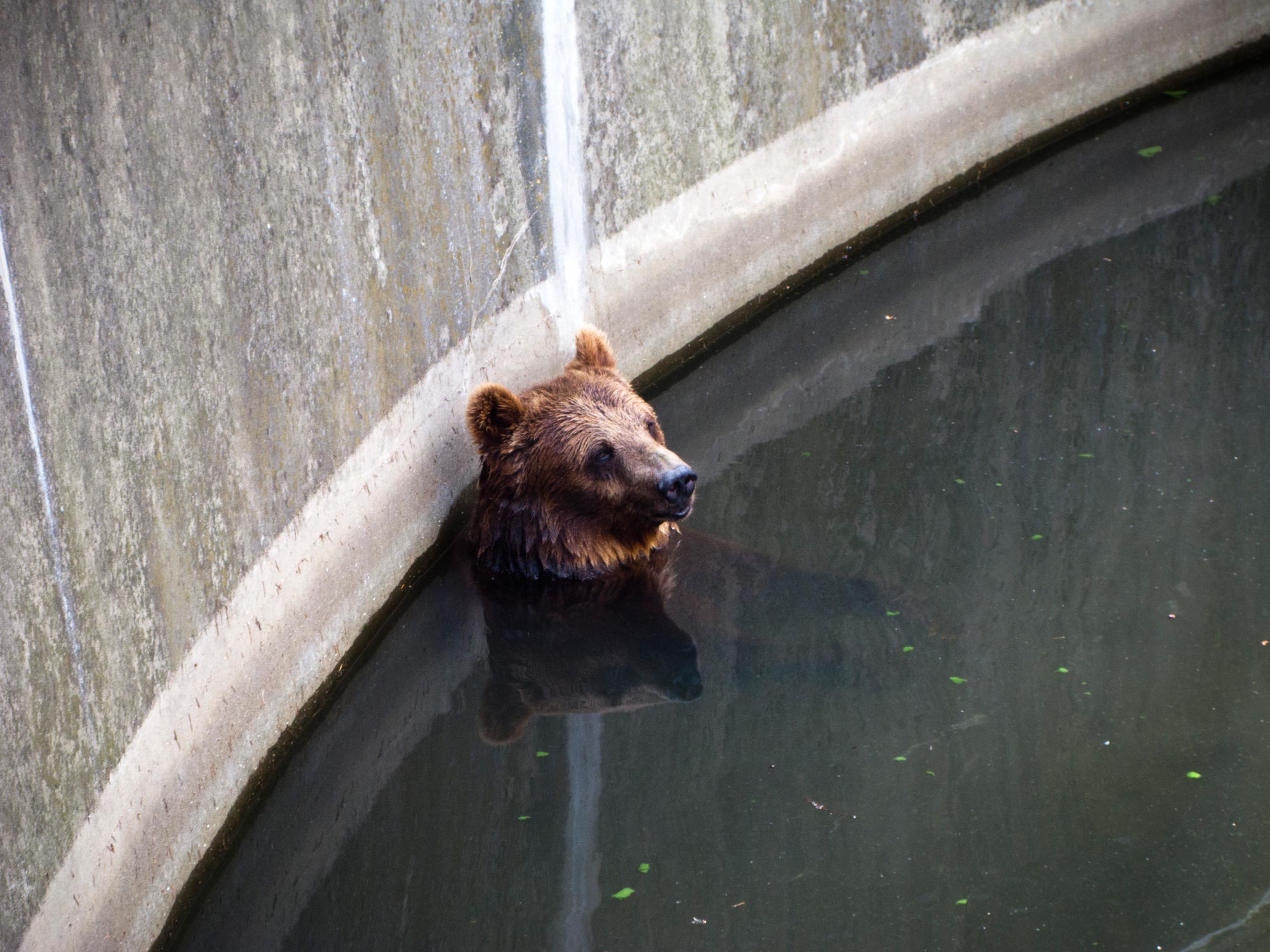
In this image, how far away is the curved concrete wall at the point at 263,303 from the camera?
12.4 feet

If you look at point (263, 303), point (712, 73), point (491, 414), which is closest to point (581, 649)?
point (491, 414)

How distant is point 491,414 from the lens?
20.3ft

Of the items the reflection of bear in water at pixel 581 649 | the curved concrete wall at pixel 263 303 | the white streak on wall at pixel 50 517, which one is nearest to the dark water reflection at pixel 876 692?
the reflection of bear in water at pixel 581 649

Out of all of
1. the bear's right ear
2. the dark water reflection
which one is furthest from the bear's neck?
the bear's right ear

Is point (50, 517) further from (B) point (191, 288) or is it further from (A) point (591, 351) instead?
(A) point (591, 351)

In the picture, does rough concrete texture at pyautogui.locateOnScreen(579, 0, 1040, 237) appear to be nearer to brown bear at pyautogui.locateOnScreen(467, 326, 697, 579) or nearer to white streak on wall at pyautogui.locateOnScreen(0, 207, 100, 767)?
brown bear at pyautogui.locateOnScreen(467, 326, 697, 579)

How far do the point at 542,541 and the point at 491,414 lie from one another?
64 cm

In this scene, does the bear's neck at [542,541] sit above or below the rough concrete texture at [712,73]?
below

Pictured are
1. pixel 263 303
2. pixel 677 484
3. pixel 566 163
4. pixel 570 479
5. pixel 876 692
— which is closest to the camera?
pixel 263 303

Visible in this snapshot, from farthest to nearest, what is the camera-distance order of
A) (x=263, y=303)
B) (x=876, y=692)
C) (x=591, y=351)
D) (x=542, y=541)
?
(x=591, y=351)
(x=542, y=541)
(x=876, y=692)
(x=263, y=303)

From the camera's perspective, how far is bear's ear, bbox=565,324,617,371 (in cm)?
659

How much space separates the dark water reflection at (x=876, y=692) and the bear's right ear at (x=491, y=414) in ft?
2.32

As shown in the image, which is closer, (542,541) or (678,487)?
(678,487)

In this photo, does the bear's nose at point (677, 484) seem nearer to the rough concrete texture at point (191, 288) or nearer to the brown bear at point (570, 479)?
the brown bear at point (570, 479)
